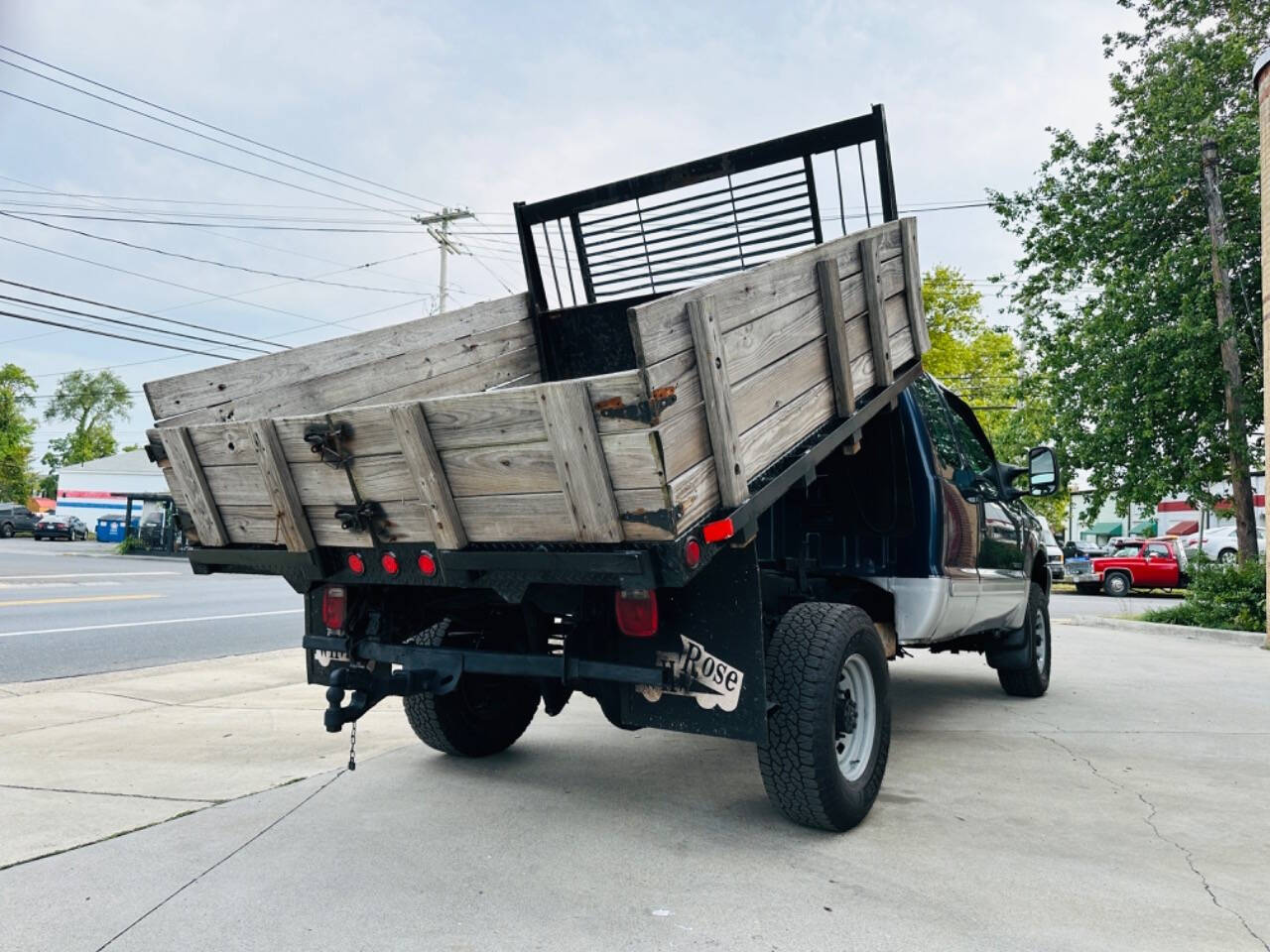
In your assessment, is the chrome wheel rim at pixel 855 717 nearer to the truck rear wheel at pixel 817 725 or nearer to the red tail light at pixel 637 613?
the truck rear wheel at pixel 817 725

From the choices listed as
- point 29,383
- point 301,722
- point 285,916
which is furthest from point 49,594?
point 29,383

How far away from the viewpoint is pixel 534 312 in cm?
517

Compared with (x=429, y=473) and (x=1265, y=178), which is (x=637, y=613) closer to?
(x=429, y=473)

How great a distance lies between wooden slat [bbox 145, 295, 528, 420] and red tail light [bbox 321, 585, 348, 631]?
0.90m

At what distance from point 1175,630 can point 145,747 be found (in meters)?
12.8

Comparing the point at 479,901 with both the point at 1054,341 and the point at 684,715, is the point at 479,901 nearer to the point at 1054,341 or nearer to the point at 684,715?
the point at 684,715

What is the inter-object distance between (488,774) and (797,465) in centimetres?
232

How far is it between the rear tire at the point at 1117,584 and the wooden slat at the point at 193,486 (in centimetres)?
2542

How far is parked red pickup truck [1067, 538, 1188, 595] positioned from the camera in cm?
2469

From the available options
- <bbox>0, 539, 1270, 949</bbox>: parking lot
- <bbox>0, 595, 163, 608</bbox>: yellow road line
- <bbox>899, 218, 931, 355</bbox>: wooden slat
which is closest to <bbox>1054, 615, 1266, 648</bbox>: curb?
<bbox>0, 539, 1270, 949</bbox>: parking lot

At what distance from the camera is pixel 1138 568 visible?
24.9 meters

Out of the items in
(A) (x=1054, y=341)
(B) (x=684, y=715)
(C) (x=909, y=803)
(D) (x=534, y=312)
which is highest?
(A) (x=1054, y=341)

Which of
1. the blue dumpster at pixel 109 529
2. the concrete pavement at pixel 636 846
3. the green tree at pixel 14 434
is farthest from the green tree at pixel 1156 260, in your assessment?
the green tree at pixel 14 434

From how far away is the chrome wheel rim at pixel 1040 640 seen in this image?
7.30 metres
